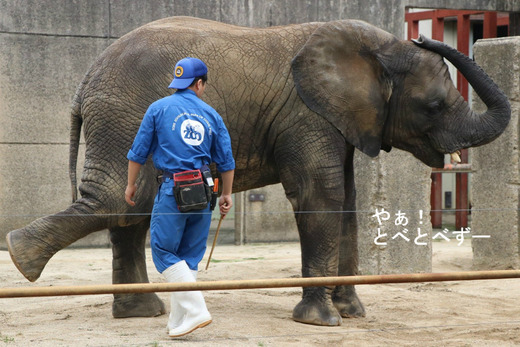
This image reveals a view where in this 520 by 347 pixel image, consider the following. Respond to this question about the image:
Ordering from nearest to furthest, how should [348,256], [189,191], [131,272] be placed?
[189,191]
[131,272]
[348,256]

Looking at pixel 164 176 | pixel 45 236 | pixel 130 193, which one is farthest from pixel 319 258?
pixel 45 236

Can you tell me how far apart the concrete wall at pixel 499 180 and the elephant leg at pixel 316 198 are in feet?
10.5

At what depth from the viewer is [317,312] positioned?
644cm

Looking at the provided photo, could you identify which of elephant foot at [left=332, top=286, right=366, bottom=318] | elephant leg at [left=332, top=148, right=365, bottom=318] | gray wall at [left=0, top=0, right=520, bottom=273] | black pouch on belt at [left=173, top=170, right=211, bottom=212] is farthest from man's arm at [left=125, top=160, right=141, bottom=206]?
gray wall at [left=0, top=0, right=520, bottom=273]

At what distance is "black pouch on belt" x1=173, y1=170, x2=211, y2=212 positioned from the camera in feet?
17.7

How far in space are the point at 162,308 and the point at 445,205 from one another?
440 inches

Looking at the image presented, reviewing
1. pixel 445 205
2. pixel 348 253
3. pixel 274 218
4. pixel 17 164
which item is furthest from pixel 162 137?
pixel 445 205

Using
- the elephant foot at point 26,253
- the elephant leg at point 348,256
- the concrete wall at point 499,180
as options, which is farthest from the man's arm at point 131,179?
the concrete wall at point 499,180

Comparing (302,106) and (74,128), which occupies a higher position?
(302,106)

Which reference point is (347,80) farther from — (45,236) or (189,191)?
(45,236)

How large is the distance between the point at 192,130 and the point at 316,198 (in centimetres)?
133

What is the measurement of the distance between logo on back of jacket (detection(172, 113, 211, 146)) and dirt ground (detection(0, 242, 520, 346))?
1.21 m

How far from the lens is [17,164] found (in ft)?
36.0

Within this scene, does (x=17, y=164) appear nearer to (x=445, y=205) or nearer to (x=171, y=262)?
(x=171, y=262)
